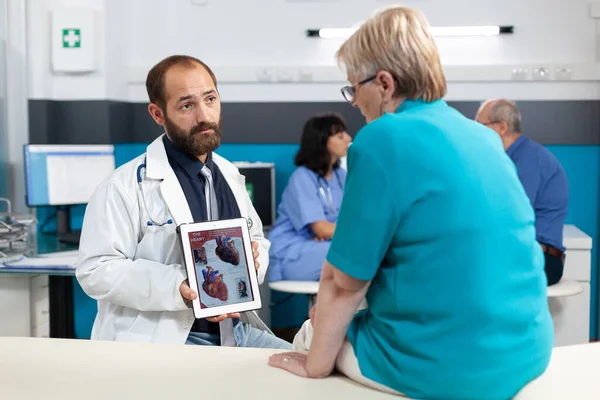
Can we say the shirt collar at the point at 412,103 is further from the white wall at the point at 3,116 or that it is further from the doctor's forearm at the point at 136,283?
the white wall at the point at 3,116

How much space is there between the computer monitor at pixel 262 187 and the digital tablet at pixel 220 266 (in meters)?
2.54

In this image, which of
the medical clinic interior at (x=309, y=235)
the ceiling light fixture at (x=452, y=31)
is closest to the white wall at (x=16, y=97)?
the medical clinic interior at (x=309, y=235)

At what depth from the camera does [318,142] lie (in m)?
4.40

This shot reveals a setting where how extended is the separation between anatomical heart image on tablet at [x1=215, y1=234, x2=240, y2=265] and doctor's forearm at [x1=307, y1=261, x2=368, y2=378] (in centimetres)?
60

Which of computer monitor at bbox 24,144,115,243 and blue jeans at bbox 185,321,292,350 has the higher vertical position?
computer monitor at bbox 24,144,115,243

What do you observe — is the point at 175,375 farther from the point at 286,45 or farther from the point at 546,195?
the point at 286,45

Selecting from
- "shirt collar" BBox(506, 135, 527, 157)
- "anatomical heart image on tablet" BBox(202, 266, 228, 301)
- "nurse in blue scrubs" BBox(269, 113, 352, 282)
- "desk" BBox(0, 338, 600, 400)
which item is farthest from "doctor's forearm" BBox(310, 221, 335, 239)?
"desk" BBox(0, 338, 600, 400)

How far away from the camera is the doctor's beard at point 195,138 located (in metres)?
2.21

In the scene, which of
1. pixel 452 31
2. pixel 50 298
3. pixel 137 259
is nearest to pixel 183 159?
pixel 137 259

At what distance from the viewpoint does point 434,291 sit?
4.41 feet

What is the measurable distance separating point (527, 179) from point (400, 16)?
2.57 meters

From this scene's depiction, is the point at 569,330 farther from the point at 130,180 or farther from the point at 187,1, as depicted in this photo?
the point at 187,1

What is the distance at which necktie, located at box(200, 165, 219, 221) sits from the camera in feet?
7.38

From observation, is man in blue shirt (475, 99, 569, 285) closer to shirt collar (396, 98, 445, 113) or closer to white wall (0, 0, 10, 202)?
shirt collar (396, 98, 445, 113)
